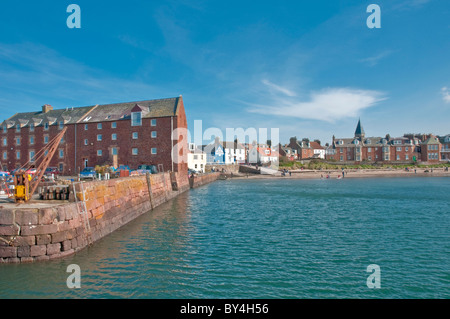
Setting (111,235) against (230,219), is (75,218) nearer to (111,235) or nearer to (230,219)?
(111,235)

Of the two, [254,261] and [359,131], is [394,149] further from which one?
[254,261]

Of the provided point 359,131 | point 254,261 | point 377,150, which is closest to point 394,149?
point 377,150

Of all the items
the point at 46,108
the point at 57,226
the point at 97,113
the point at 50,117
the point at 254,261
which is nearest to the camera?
the point at 57,226

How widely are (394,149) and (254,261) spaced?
119765 millimetres

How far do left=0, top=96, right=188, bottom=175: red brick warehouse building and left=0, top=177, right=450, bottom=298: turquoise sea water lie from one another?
22917 millimetres

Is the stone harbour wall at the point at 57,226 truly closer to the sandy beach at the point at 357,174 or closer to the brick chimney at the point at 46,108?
the brick chimney at the point at 46,108

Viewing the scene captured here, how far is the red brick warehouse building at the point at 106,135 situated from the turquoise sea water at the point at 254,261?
902 inches

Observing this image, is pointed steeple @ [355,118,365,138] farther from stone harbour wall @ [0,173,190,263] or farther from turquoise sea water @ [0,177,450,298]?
stone harbour wall @ [0,173,190,263]

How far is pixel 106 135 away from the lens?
47.6 metres

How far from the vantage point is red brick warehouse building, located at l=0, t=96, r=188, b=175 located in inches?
1762

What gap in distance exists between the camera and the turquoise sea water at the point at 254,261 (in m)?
10.7

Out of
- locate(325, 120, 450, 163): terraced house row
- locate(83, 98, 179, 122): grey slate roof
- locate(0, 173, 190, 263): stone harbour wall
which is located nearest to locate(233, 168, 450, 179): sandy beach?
locate(325, 120, 450, 163): terraced house row
